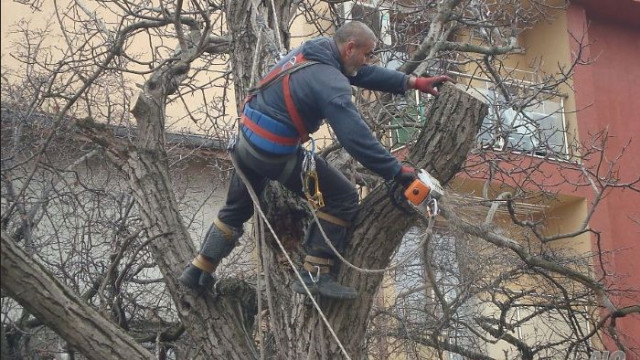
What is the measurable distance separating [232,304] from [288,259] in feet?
2.35

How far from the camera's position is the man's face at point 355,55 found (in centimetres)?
518

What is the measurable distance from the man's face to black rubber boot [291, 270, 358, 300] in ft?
3.56

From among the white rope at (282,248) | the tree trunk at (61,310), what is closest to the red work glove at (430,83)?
the white rope at (282,248)

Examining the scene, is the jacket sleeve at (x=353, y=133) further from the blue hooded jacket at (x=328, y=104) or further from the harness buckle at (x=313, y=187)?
the harness buckle at (x=313, y=187)

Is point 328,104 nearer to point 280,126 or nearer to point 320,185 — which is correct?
point 280,126

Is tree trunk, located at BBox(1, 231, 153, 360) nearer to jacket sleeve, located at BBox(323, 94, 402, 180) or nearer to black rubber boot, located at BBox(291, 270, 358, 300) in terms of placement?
black rubber boot, located at BBox(291, 270, 358, 300)

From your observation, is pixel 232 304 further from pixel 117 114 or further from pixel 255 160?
pixel 117 114

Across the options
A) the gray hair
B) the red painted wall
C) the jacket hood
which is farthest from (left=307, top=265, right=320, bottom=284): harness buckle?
the red painted wall

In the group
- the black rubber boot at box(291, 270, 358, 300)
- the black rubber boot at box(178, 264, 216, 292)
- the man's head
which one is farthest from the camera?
the black rubber boot at box(178, 264, 216, 292)

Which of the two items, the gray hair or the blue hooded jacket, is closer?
the blue hooded jacket

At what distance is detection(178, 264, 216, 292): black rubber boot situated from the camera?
5.53m

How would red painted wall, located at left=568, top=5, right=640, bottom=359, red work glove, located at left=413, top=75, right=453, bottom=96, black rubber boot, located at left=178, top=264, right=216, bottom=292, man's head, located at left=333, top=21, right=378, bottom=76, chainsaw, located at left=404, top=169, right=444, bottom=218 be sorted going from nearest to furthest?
chainsaw, located at left=404, top=169, right=444, bottom=218 → man's head, located at left=333, top=21, right=378, bottom=76 → red work glove, located at left=413, top=75, right=453, bottom=96 → black rubber boot, located at left=178, top=264, right=216, bottom=292 → red painted wall, located at left=568, top=5, right=640, bottom=359

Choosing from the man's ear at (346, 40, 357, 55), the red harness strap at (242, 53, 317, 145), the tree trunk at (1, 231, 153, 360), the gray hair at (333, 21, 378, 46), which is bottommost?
the tree trunk at (1, 231, 153, 360)

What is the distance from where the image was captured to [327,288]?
506 centimetres
